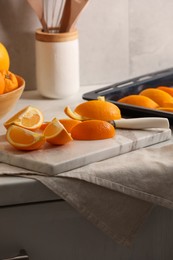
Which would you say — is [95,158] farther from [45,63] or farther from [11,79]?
[45,63]

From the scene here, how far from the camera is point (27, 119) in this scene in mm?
1424

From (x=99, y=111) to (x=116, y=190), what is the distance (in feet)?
0.93

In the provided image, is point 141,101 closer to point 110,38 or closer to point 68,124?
point 68,124

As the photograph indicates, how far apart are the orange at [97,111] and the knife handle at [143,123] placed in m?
0.04

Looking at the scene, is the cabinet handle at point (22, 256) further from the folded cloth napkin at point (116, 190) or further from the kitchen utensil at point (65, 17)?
the kitchen utensil at point (65, 17)

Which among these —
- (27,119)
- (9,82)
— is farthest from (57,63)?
(27,119)

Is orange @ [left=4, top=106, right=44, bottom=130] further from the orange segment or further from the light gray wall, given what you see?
the light gray wall

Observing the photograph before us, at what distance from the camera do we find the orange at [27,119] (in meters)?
1.40

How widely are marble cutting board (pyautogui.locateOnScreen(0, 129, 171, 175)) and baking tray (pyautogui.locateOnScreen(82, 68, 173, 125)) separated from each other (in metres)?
0.10

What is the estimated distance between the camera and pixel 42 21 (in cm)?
175

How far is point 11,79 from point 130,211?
0.43m

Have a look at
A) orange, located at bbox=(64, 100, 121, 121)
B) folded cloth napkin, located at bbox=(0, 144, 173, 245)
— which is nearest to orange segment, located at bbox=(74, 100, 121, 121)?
orange, located at bbox=(64, 100, 121, 121)

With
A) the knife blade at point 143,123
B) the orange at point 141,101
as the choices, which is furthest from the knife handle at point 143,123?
the orange at point 141,101

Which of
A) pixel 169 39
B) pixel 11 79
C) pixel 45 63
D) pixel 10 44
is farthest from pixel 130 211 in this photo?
pixel 169 39
